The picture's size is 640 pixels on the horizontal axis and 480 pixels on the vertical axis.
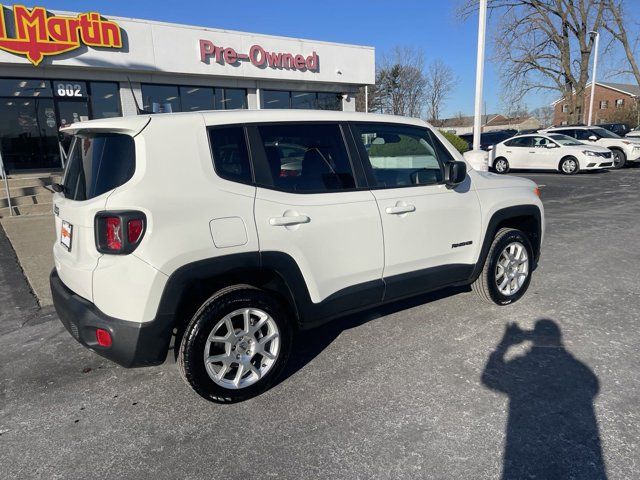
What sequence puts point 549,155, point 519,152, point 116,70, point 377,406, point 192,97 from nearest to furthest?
point 377,406
point 116,70
point 192,97
point 549,155
point 519,152

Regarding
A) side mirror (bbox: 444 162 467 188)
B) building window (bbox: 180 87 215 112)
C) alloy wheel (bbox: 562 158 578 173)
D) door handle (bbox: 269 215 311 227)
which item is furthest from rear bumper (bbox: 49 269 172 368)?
alloy wheel (bbox: 562 158 578 173)

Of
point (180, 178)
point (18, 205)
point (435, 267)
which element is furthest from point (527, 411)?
point (18, 205)

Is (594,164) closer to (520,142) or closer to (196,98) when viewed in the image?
(520,142)

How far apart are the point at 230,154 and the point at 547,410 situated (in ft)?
8.04

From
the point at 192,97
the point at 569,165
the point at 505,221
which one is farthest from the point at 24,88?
the point at 569,165

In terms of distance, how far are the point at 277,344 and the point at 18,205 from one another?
9676 millimetres

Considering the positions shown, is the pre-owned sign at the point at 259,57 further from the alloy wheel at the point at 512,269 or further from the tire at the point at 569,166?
the alloy wheel at the point at 512,269

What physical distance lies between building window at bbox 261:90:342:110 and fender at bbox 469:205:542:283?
14071 millimetres

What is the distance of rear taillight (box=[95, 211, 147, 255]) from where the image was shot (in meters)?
2.50

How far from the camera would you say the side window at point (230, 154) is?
282 cm

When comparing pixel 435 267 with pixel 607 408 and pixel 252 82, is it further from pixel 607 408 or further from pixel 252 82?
pixel 252 82

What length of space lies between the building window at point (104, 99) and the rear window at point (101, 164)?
12.6m

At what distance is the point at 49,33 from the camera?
1242cm

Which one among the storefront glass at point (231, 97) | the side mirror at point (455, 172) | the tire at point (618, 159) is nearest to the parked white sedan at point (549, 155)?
the tire at point (618, 159)
